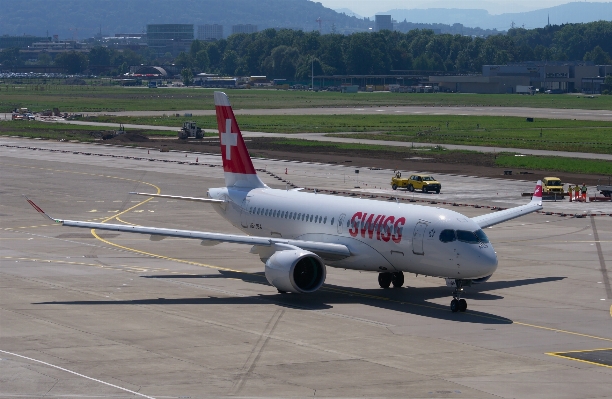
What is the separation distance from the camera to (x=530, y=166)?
108 metres

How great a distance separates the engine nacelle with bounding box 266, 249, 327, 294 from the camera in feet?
144

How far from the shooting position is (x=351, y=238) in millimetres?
46344

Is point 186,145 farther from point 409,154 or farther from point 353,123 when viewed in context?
point 353,123

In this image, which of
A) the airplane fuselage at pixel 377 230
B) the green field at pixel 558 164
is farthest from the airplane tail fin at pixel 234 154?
the green field at pixel 558 164

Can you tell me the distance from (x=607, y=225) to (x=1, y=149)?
89.3m

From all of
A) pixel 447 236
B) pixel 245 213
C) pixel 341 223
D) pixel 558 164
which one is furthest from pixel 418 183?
pixel 447 236

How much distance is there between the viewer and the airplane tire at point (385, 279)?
47.5 meters

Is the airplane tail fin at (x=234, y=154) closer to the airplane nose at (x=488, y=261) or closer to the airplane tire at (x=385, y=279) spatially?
the airplane tire at (x=385, y=279)

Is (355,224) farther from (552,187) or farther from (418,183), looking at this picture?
(418,183)

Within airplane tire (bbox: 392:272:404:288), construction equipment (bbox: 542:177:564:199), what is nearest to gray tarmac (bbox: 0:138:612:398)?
airplane tire (bbox: 392:272:404:288)

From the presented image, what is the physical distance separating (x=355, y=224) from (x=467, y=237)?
19.8 feet

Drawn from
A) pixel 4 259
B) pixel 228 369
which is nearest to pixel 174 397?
pixel 228 369

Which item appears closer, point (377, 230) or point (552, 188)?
point (377, 230)

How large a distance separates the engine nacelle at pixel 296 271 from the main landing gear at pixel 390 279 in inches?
159
